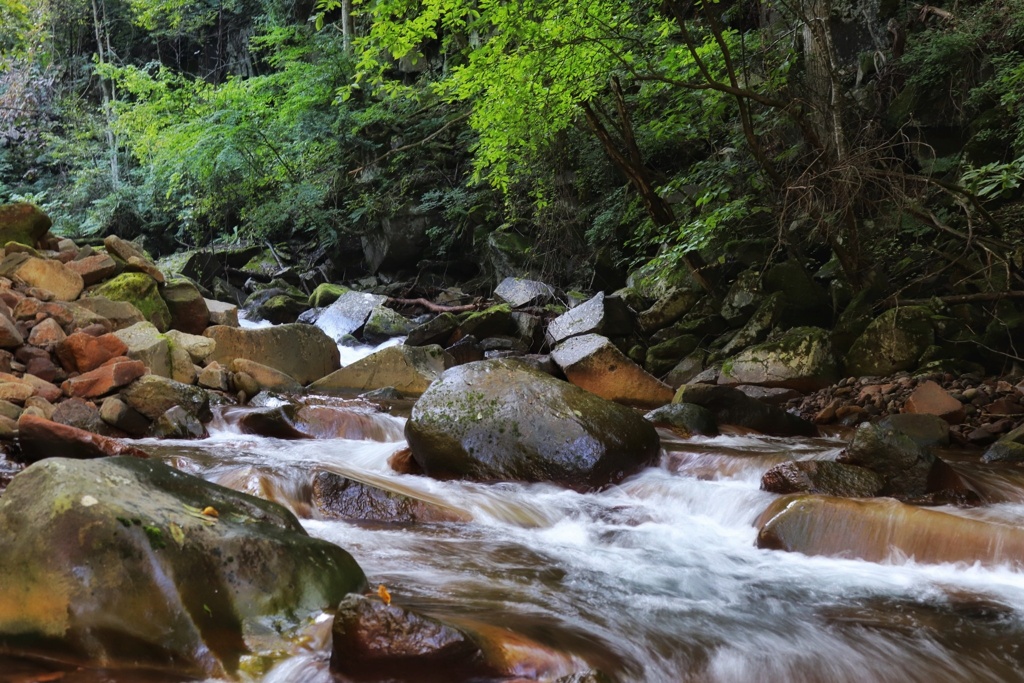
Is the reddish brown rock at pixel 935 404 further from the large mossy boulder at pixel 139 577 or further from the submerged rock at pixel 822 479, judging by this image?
the large mossy boulder at pixel 139 577

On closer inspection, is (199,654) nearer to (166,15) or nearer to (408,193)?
(408,193)

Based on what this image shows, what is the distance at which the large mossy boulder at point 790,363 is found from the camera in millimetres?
9477

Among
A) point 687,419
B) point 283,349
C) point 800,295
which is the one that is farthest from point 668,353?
point 283,349

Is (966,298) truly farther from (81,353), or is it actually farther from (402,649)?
(81,353)

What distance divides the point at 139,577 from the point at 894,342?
8763mm

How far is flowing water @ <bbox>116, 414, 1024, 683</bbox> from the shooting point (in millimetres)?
3320

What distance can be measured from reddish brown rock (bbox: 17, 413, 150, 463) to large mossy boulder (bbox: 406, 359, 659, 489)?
2.12 metres

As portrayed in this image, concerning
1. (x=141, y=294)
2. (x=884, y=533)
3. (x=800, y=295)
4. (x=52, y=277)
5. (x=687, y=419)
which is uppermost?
(x=52, y=277)

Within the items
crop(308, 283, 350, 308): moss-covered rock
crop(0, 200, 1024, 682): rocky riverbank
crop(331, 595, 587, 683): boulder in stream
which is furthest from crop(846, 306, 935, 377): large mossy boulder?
crop(308, 283, 350, 308): moss-covered rock

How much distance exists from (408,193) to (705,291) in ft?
28.9

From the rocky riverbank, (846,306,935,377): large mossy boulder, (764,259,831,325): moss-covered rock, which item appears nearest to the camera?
the rocky riverbank

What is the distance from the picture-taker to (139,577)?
2.79 m

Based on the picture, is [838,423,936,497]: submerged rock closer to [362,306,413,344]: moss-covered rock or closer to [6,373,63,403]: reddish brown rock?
[6,373,63,403]: reddish brown rock

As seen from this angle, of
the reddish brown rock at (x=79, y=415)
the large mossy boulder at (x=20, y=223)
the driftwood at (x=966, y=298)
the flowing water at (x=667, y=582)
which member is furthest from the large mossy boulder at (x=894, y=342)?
the large mossy boulder at (x=20, y=223)
